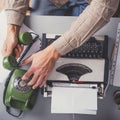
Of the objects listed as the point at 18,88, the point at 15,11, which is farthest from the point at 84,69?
the point at 15,11

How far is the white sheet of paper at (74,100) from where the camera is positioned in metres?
1.11

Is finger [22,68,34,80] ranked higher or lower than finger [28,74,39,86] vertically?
higher

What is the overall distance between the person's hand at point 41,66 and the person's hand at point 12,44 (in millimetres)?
99

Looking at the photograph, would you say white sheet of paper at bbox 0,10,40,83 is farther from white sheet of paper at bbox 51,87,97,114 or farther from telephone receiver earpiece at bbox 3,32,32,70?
white sheet of paper at bbox 51,87,97,114

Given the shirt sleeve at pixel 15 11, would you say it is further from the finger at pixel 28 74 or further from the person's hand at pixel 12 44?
the finger at pixel 28 74

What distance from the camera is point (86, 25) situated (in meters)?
1.04

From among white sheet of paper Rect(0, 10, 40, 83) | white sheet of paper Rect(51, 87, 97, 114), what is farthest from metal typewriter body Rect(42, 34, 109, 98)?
white sheet of paper Rect(0, 10, 40, 83)

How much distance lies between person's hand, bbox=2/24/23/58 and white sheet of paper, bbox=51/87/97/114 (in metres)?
0.20

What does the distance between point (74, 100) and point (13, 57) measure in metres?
0.27

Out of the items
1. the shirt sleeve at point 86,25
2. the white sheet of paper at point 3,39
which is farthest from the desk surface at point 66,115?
the shirt sleeve at point 86,25

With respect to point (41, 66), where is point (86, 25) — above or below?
above

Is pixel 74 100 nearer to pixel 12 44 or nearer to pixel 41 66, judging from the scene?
pixel 41 66

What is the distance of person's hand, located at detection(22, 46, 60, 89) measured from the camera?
1074 mm

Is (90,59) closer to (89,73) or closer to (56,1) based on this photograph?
(89,73)
